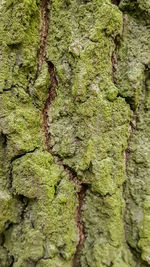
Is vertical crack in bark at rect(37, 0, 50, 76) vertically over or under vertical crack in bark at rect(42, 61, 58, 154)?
over

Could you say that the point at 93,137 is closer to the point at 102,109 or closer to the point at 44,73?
the point at 102,109

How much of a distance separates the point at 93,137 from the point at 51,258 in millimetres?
430

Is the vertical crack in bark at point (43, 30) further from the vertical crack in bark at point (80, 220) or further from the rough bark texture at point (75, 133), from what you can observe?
the vertical crack in bark at point (80, 220)

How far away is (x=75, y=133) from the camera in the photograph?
791 mm

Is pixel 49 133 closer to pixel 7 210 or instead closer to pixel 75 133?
pixel 75 133

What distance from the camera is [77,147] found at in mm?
791

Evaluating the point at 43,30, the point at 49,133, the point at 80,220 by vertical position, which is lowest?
the point at 80,220

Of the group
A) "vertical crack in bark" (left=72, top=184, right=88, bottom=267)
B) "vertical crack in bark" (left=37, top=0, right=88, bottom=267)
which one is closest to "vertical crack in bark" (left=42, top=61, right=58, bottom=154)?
"vertical crack in bark" (left=37, top=0, right=88, bottom=267)

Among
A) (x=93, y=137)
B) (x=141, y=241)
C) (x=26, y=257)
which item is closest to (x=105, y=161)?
(x=93, y=137)

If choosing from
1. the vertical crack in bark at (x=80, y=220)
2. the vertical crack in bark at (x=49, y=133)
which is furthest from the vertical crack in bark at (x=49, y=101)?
the vertical crack in bark at (x=80, y=220)

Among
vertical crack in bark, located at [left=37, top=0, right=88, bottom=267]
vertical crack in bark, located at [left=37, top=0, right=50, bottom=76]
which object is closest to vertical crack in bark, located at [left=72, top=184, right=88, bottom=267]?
vertical crack in bark, located at [left=37, top=0, right=88, bottom=267]

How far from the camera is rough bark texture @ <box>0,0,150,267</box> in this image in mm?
767

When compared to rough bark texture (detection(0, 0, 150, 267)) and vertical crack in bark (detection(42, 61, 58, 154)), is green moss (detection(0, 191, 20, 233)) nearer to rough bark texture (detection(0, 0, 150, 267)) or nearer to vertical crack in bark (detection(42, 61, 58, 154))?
rough bark texture (detection(0, 0, 150, 267))

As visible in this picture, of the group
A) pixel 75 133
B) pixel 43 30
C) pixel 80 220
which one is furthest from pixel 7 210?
pixel 43 30
